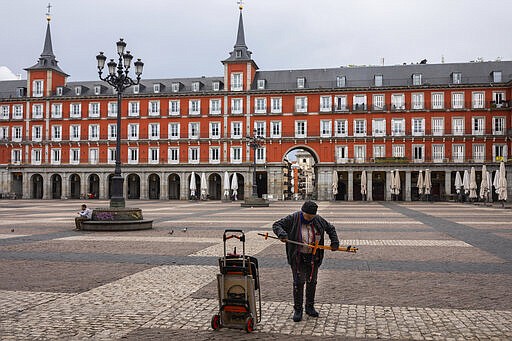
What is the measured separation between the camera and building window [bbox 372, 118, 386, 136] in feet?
195

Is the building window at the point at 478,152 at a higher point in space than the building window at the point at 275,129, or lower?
lower

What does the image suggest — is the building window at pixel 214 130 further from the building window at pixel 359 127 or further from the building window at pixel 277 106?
the building window at pixel 359 127

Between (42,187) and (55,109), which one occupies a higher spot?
(55,109)

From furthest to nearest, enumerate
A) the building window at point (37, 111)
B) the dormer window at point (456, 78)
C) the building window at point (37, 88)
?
1. the building window at point (37, 88)
2. the building window at point (37, 111)
3. the dormer window at point (456, 78)

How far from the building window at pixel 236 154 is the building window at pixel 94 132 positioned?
18920mm

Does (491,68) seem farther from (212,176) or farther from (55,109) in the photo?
(55,109)

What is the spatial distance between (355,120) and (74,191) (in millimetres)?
42294

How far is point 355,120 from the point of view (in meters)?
60.2

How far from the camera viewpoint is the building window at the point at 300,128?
61094mm

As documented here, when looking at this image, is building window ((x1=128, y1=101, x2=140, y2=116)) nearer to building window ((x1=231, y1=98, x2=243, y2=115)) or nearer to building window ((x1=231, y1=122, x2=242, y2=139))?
building window ((x1=231, y1=98, x2=243, y2=115))

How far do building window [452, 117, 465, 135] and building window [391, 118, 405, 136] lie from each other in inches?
231

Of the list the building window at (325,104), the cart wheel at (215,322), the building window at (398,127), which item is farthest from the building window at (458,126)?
the cart wheel at (215,322)

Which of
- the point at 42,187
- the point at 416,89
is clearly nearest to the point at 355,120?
the point at 416,89

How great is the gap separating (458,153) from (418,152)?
4.55 metres
